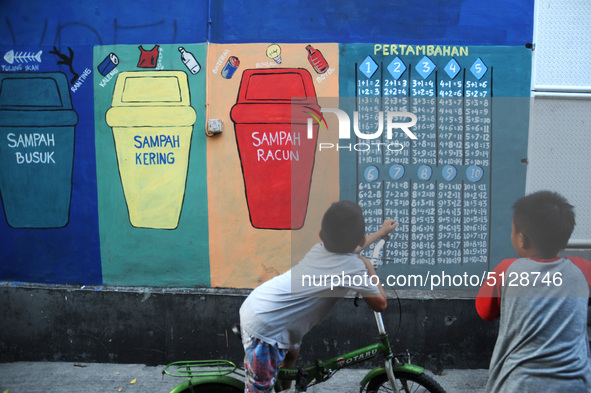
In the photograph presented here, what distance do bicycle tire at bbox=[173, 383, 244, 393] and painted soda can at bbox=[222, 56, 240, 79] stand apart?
276cm

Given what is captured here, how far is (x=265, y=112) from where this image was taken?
168 inches

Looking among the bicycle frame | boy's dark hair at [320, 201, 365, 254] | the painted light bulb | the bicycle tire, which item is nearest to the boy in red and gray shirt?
boy's dark hair at [320, 201, 365, 254]

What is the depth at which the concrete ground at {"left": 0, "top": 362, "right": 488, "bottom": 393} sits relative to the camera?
12.7ft

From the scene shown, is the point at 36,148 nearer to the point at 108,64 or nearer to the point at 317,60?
the point at 108,64

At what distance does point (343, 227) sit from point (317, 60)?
2378mm

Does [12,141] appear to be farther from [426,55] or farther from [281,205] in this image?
[426,55]

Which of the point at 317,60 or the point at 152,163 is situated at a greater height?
the point at 317,60

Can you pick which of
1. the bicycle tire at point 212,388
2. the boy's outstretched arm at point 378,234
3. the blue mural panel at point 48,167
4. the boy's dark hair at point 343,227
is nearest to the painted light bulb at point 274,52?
the blue mural panel at point 48,167

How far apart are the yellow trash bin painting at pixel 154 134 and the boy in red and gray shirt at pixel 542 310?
10.5ft

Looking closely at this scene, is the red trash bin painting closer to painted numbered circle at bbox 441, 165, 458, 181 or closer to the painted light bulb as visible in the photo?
the painted light bulb

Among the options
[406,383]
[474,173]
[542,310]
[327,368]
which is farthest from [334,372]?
[474,173]

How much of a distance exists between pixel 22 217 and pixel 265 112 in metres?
2.59

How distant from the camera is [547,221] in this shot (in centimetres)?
180

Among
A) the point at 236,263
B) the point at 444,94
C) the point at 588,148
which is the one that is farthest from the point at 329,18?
the point at 588,148
